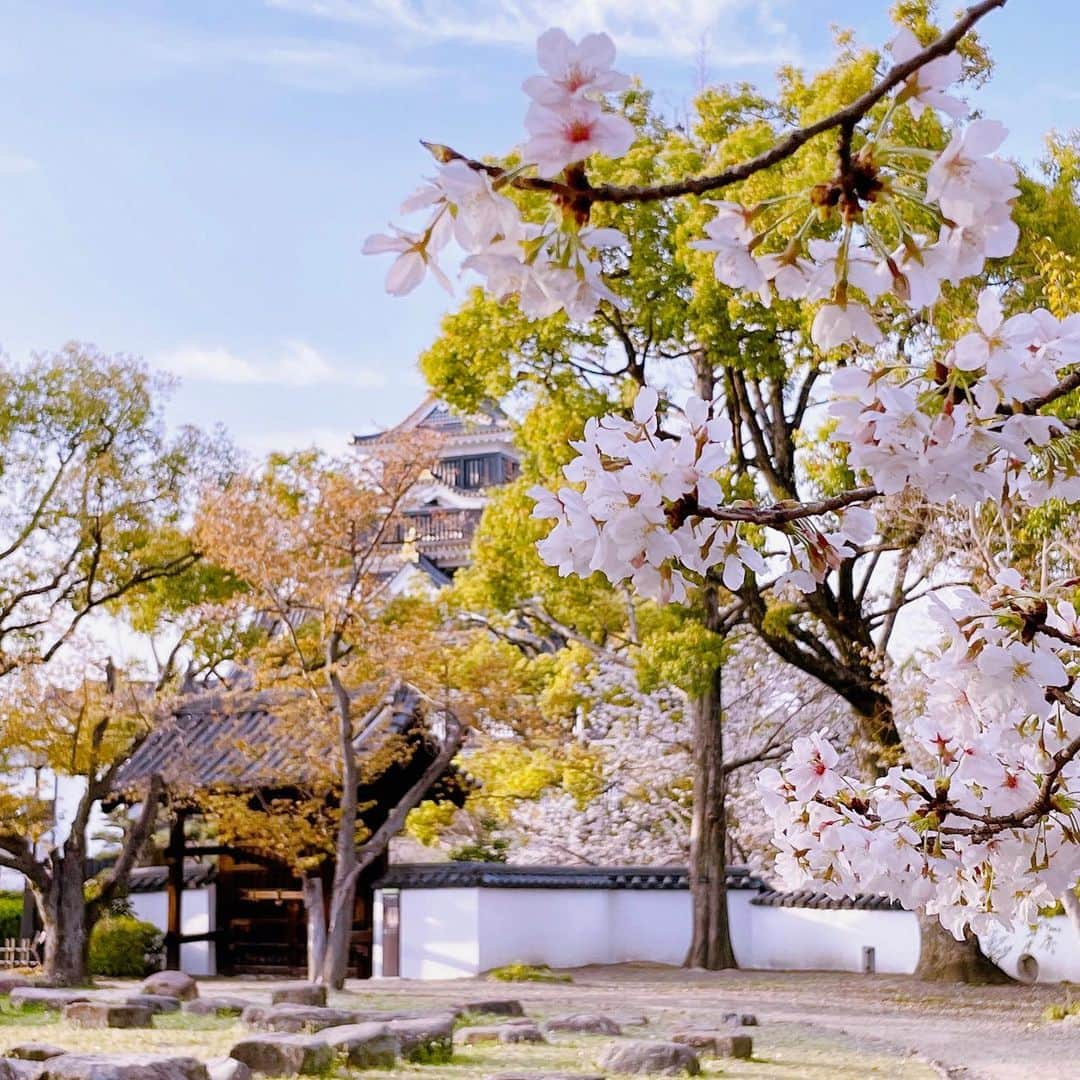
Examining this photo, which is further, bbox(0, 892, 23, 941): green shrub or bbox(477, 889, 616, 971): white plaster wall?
bbox(0, 892, 23, 941): green shrub

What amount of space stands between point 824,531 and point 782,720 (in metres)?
14.8

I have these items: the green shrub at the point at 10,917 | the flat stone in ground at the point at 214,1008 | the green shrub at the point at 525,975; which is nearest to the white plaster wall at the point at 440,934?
the green shrub at the point at 525,975

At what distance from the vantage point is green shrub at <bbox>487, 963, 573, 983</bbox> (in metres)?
14.6

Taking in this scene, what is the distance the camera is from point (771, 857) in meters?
17.1

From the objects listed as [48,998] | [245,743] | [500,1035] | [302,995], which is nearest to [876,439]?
[500,1035]

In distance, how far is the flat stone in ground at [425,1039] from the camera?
720 cm

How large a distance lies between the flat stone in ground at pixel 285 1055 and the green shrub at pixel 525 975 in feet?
26.8

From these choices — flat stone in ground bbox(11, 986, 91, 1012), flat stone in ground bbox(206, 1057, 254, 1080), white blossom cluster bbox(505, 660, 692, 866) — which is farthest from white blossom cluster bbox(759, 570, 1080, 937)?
white blossom cluster bbox(505, 660, 692, 866)

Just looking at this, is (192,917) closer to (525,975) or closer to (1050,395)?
(525,975)

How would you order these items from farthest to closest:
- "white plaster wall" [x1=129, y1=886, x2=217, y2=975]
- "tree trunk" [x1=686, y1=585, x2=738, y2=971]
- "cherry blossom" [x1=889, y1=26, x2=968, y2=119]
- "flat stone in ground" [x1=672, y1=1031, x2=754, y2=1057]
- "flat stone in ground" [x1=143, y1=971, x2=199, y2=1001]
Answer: "white plaster wall" [x1=129, y1=886, x2=217, y2=975] → "tree trunk" [x1=686, y1=585, x2=738, y2=971] → "flat stone in ground" [x1=143, y1=971, x2=199, y2=1001] → "flat stone in ground" [x1=672, y1=1031, x2=754, y2=1057] → "cherry blossom" [x1=889, y1=26, x2=968, y2=119]

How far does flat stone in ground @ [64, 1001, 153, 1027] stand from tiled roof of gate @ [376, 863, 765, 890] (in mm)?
7117

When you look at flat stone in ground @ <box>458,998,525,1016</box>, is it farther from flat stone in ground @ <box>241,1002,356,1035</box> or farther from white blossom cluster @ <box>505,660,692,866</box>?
white blossom cluster @ <box>505,660,692,866</box>

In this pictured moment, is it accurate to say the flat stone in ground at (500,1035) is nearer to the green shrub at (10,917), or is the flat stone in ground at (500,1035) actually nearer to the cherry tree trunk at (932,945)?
the cherry tree trunk at (932,945)

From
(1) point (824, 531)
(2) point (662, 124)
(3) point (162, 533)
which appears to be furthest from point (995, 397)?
(3) point (162, 533)
